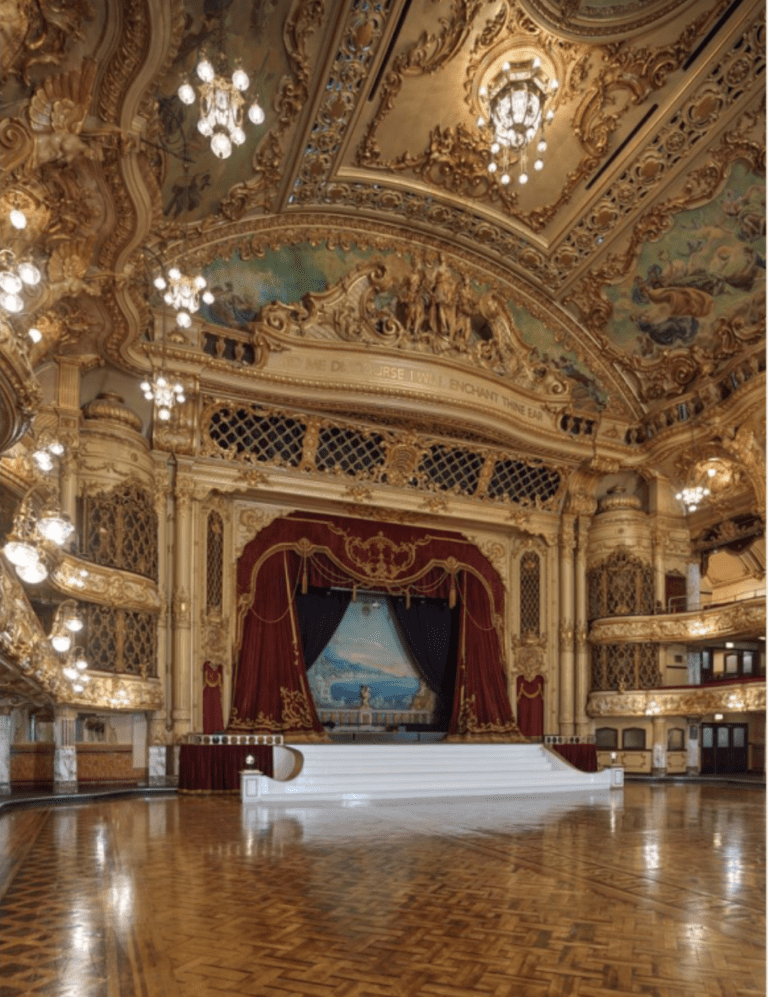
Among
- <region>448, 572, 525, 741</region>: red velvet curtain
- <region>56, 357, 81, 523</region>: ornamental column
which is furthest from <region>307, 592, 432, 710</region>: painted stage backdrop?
<region>56, 357, 81, 523</region>: ornamental column

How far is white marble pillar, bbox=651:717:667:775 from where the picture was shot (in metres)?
17.2

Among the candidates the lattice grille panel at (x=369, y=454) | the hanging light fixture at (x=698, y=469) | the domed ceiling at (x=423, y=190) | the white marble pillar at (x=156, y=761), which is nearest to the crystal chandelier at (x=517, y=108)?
the domed ceiling at (x=423, y=190)

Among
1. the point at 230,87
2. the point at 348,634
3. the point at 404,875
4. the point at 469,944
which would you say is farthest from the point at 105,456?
the point at 469,944

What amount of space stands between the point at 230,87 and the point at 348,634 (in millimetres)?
12245

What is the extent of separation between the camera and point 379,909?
526 centimetres

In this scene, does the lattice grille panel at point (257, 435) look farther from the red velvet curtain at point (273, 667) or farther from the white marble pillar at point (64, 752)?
the white marble pillar at point (64, 752)

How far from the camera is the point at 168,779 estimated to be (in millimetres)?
13672

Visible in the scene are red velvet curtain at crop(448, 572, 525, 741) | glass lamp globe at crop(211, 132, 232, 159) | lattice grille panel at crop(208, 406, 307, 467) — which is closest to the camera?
glass lamp globe at crop(211, 132, 232, 159)

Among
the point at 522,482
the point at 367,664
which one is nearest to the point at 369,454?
the point at 522,482

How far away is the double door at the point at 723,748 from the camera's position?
18266 mm

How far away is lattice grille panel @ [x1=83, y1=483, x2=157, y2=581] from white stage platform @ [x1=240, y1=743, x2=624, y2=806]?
12.2ft

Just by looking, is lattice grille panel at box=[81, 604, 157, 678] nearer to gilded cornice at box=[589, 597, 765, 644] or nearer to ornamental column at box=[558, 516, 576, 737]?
ornamental column at box=[558, 516, 576, 737]

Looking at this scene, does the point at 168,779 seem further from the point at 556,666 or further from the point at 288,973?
the point at 288,973

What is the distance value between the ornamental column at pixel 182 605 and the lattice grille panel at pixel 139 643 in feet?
1.32
